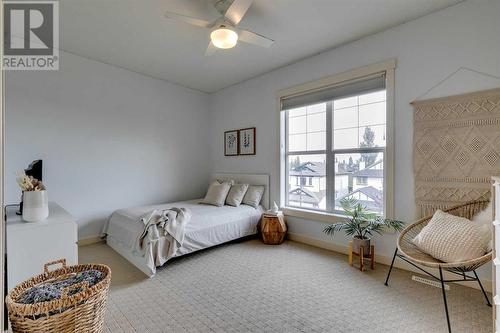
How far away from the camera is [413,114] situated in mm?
2686

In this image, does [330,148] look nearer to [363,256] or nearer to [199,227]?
[363,256]

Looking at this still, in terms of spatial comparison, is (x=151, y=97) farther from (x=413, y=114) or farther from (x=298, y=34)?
(x=413, y=114)

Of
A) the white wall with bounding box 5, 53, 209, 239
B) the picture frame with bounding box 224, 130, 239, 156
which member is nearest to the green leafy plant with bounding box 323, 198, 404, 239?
the picture frame with bounding box 224, 130, 239, 156

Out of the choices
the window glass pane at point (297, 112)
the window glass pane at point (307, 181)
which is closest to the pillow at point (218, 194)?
the window glass pane at point (307, 181)

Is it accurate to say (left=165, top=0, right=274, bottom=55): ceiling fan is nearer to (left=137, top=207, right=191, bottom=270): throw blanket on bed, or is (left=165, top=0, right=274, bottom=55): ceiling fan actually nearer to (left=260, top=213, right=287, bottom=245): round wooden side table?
(left=137, top=207, right=191, bottom=270): throw blanket on bed

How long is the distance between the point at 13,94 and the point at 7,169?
983 millimetres

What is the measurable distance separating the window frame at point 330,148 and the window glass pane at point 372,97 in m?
0.13

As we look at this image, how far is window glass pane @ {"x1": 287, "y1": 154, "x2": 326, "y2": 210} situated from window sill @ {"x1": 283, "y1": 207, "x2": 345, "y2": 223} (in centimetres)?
12

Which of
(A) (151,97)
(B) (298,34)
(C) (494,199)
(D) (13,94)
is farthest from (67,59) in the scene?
(C) (494,199)

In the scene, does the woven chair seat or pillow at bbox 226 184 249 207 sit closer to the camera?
the woven chair seat

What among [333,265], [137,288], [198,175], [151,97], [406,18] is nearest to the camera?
[137,288]

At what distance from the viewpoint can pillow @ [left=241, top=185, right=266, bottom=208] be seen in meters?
4.09

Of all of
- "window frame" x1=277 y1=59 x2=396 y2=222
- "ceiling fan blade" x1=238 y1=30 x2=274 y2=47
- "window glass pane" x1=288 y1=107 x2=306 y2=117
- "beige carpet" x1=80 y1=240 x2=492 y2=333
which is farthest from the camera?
"window glass pane" x1=288 y1=107 x2=306 y2=117

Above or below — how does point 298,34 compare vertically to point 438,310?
above
